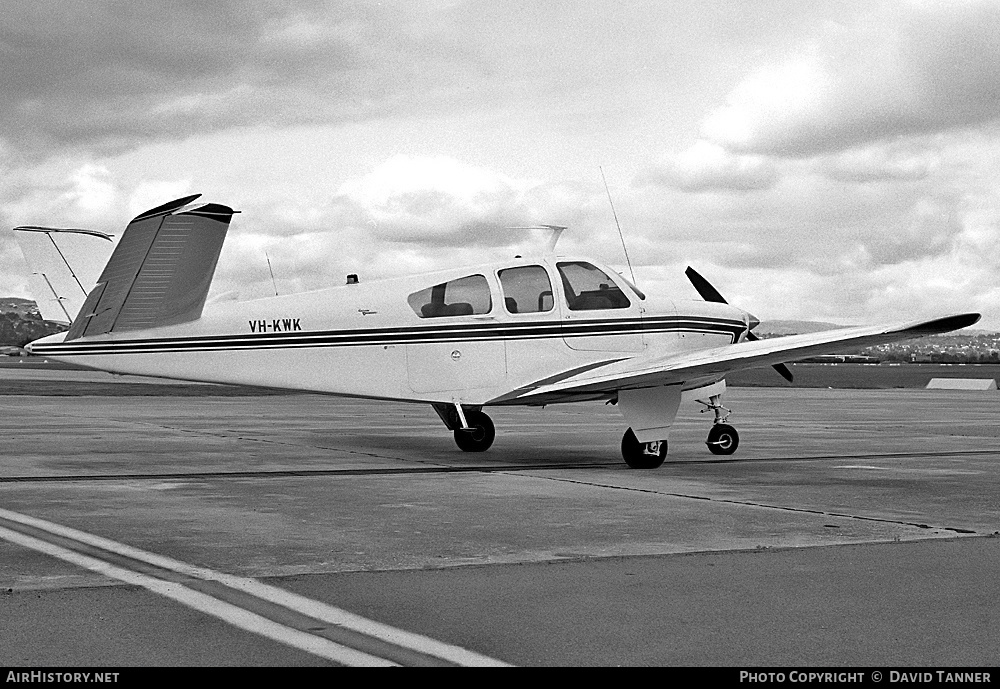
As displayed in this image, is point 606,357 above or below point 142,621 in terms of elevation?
above

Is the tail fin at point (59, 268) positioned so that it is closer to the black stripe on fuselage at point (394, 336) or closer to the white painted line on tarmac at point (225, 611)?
the black stripe on fuselage at point (394, 336)

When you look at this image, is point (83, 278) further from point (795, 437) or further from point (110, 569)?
point (795, 437)

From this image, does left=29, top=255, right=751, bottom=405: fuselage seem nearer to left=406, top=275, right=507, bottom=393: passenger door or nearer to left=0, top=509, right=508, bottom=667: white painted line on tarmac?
left=406, top=275, right=507, bottom=393: passenger door

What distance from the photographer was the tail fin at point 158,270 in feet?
42.1

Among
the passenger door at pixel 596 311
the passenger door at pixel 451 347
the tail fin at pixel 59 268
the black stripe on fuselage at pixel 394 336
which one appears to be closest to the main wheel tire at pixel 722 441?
the black stripe on fuselage at pixel 394 336

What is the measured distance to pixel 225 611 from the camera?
5383mm

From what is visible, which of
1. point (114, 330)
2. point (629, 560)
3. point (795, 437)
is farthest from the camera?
point (795, 437)

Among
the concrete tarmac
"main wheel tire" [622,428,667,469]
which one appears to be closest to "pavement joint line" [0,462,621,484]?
the concrete tarmac

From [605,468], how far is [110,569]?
809 cm

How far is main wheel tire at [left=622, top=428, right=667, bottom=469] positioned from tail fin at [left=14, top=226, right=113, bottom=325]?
22.9 ft

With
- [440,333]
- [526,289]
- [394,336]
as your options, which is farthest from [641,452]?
[394,336]

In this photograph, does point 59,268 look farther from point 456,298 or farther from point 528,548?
point 528,548
